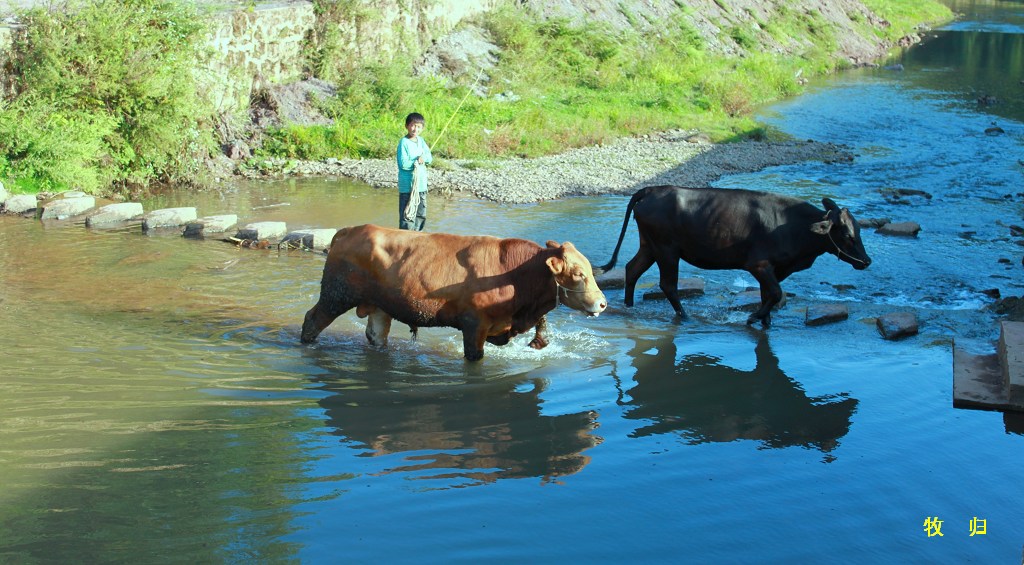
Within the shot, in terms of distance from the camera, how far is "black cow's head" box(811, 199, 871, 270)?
9.99m

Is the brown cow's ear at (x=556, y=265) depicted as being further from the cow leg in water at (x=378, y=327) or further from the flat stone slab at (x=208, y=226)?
the flat stone slab at (x=208, y=226)

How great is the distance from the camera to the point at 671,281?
10.4 meters

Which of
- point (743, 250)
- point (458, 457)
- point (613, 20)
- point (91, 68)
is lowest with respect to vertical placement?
point (458, 457)

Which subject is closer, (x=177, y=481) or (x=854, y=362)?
(x=177, y=481)

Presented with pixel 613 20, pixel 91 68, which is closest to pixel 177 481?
pixel 91 68

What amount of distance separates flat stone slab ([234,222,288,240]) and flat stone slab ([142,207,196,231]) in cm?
103

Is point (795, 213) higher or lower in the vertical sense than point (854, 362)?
higher

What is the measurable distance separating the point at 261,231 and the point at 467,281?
206 inches

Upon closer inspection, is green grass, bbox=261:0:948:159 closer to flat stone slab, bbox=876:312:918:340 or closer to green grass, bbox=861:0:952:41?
flat stone slab, bbox=876:312:918:340

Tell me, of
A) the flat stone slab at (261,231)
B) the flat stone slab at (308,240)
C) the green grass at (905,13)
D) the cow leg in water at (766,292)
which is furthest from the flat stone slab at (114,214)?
the green grass at (905,13)

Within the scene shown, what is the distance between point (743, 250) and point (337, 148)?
32.6 feet

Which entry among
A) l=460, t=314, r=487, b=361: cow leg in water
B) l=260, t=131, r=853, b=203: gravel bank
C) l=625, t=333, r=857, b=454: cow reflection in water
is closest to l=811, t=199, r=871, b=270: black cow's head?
l=625, t=333, r=857, b=454: cow reflection in water

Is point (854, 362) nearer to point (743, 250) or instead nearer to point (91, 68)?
point (743, 250)

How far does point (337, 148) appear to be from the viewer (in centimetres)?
1827
